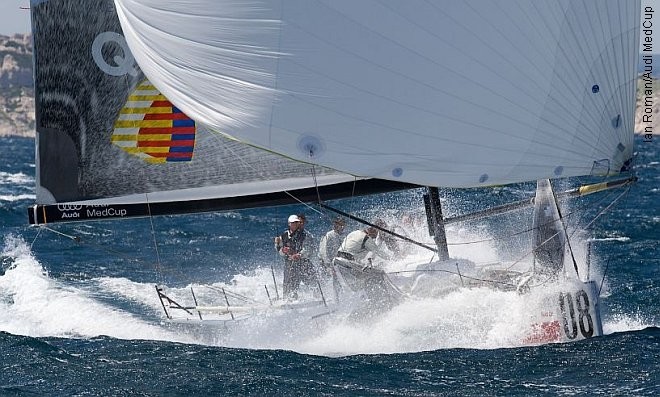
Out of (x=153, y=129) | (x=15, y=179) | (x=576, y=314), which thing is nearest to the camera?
(x=576, y=314)

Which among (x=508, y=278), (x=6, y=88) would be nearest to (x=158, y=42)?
(x=508, y=278)

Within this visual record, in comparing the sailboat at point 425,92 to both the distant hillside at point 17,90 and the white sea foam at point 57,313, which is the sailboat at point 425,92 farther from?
the distant hillside at point 17,90

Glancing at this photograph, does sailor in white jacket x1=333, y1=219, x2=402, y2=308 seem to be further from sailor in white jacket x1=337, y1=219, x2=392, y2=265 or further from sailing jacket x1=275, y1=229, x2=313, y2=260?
sailing jacket x1=275, y1=229, x2=313, y2=260

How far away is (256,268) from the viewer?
18.5 m

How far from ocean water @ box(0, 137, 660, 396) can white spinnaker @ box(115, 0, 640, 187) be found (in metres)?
1.93

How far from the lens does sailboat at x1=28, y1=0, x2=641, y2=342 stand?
1095 cm

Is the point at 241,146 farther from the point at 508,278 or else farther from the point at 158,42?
the point at 508,278

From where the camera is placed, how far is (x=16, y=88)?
441 feet

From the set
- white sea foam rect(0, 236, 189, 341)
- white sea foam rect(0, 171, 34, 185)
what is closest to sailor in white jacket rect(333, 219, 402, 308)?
white sea foam rect(0, 236, 189, 341)

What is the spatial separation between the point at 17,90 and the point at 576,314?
126 m

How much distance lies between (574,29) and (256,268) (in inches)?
325

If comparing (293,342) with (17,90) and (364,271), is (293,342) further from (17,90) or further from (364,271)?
(17,90)

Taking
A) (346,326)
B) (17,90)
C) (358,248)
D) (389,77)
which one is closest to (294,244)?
(358,248)

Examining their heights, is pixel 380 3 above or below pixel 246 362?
above
